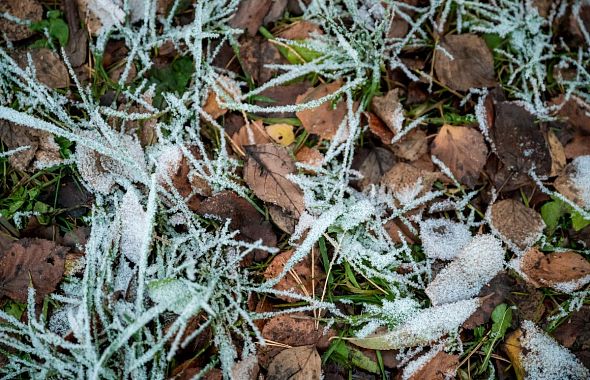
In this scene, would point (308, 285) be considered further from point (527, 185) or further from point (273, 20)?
point (273, 20)

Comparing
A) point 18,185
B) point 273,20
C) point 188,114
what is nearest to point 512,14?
point 273,20

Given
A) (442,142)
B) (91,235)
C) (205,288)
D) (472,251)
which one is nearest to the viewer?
(205,288)

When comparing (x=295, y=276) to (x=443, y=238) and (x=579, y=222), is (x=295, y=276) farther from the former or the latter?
(x=579, y=222)

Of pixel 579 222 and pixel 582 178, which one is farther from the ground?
pixel 582 178

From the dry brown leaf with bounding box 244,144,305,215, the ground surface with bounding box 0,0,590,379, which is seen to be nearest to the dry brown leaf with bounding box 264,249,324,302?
the ground surface with bounding box 0,0,590,379

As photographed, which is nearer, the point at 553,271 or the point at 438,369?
the point at 438,369

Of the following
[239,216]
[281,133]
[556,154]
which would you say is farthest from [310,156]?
[556,154]

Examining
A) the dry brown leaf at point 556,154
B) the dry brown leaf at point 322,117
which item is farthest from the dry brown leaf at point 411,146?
the dry brown leaf at point 556,154
